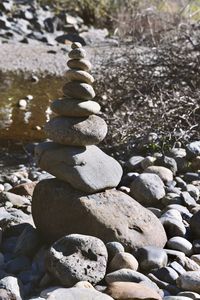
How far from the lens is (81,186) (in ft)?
12.5

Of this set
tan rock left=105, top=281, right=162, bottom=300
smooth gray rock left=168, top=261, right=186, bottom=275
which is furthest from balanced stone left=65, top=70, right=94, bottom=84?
tan rock left=105, top=281, right=162, bottom=300

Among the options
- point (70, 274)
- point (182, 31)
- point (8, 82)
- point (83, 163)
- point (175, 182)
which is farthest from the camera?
point (8, 82)

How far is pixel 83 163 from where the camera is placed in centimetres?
389

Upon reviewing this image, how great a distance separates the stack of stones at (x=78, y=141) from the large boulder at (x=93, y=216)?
→ 0.08 m

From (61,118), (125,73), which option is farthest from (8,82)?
(61,118)

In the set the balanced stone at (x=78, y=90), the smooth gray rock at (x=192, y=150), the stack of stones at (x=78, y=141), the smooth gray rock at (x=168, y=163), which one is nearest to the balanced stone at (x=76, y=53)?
the stack of stones at (x=78, y=141)

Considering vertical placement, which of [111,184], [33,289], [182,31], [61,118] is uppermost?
[182,31]

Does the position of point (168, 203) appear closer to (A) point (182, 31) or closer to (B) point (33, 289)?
(B) point (33, 289)

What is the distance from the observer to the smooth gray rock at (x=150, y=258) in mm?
3648

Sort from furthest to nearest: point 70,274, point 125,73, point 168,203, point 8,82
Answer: point 8,82 < point 125,73 < point 168,203 < point 70,274

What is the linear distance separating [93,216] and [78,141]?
1.64 ft

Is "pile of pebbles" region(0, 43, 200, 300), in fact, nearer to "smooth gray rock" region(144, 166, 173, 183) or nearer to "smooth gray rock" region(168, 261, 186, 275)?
→ "smooth gray rock" region(168, 261, 186, 275)

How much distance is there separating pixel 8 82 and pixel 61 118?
→ 688 cm

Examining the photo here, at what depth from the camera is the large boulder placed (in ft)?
12.3
